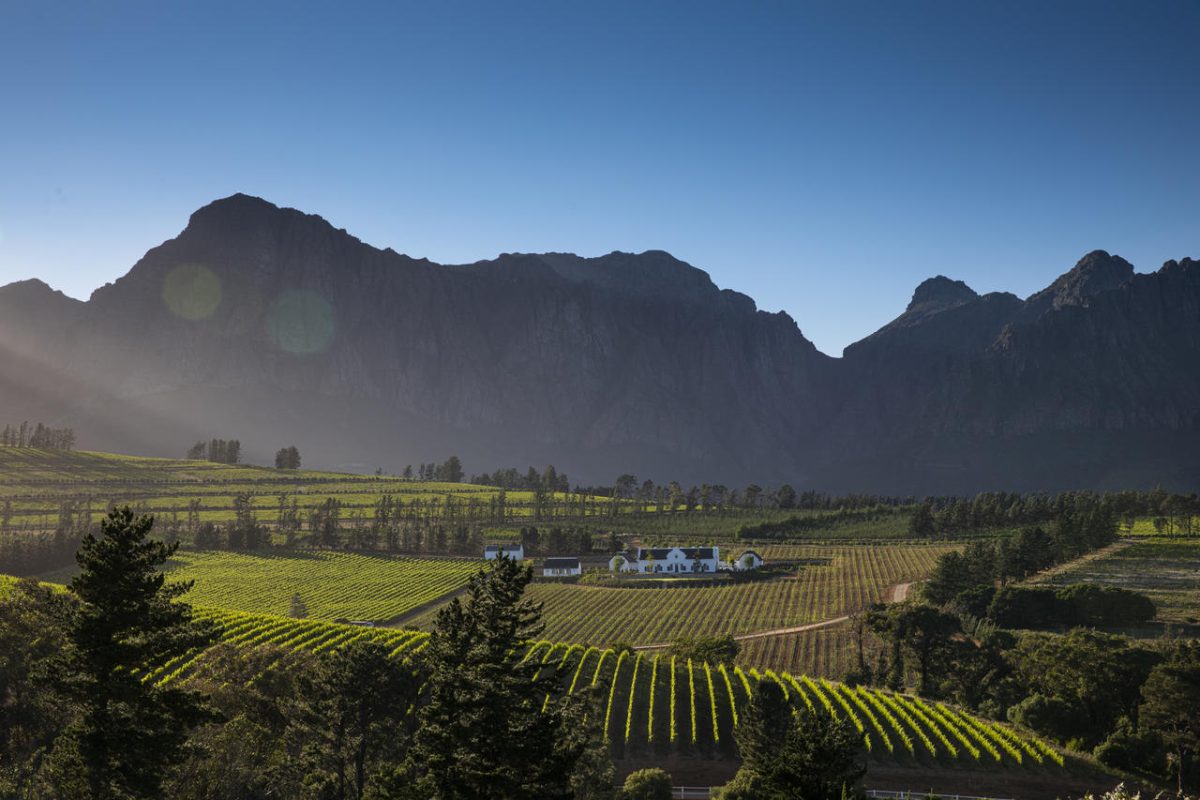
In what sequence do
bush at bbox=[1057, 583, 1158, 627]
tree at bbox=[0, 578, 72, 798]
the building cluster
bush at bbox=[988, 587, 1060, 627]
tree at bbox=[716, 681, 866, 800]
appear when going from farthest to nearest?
the building cluster, bush at bbox=[988, 587, 1060, 627], bush at bbox=[1057, 583, 1158, 627], tree at bbox=[0, 578, 72, 798], tree at bbox=[716, 681, 866, 800]

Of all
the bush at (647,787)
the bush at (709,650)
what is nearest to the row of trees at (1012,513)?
the bush at (709,650)

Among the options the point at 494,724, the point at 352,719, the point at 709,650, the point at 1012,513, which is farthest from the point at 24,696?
the point at 1012,513

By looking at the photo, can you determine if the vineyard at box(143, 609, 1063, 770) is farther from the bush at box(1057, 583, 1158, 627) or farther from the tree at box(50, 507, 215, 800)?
the bush at box(1057, 583, 1158, 627)

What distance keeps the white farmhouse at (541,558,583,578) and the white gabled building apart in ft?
17.4

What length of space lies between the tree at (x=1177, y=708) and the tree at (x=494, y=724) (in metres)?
42.6

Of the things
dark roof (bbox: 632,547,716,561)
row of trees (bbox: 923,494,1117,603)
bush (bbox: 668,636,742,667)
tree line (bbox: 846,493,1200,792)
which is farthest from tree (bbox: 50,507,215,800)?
dark roof (bbox: 632,547,716,561)

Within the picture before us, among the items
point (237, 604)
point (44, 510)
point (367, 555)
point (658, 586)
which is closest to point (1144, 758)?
point (658, 586)

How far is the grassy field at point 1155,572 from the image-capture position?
8594cm

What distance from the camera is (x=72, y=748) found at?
20.1 metres

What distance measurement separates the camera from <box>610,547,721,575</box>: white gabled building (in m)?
125

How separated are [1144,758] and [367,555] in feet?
356

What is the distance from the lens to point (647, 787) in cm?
3506

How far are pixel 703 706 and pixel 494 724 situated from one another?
116 ft

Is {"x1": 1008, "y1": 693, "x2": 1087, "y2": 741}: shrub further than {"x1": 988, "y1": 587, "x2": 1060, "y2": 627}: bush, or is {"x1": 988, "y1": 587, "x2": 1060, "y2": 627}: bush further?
{"x1": 988, "y1": 587, "x2": 1060, "y2": 627}: bush
